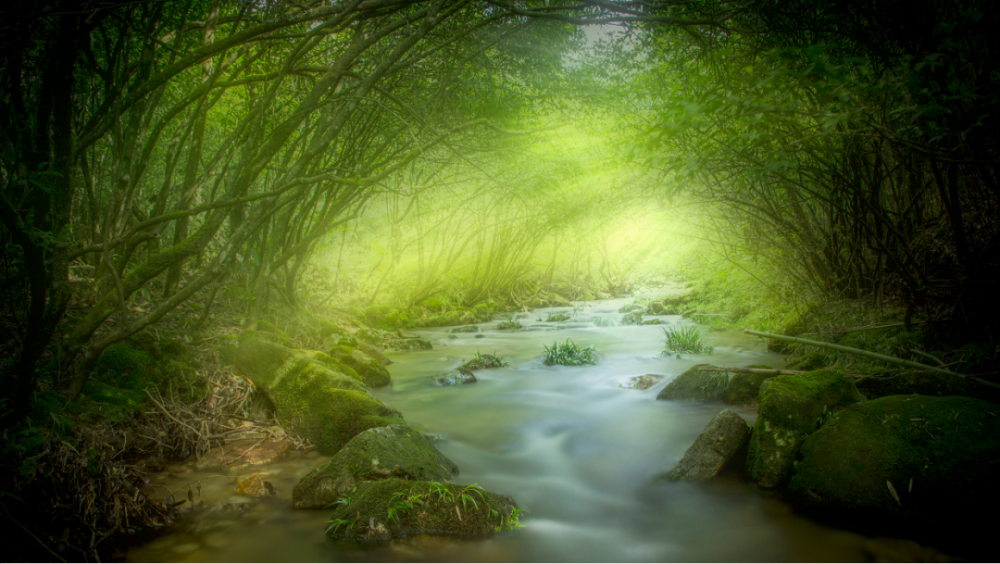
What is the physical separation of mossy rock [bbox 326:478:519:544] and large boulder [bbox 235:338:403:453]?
116 centimetres

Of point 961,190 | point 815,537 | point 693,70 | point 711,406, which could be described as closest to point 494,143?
point 693,70

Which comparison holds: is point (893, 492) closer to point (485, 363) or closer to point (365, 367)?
point (365, 367)

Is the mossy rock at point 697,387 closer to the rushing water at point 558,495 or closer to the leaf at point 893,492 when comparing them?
the rushing water at point 558,495

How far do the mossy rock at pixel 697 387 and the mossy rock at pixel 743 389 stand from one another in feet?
0.31

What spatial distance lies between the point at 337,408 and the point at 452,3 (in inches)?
153

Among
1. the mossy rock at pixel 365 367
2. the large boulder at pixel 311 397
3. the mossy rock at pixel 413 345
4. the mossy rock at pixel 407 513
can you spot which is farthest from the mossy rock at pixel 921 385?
the mossy rock at pixel 413 345

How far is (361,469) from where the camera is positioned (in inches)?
132

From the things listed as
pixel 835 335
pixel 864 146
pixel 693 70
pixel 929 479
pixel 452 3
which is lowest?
pixel 929 479

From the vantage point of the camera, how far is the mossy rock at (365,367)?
6.93 metres

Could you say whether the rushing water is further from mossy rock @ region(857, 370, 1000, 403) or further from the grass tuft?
the grass tuft

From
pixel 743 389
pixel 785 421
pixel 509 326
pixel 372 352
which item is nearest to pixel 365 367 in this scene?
pixel 372 352

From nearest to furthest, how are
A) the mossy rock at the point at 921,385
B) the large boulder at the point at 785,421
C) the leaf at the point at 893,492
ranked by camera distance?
the leaf at the point at 893,492 < the large boulder at the point at 785,421 < the mossy rock at the point at 921,385

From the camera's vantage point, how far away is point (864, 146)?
14.0 feet

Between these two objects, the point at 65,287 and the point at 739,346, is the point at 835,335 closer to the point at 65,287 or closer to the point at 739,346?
the point at 739,346
